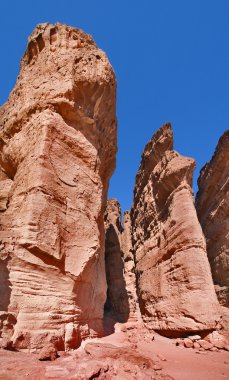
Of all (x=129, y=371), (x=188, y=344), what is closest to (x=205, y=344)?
(x=188, y=344)

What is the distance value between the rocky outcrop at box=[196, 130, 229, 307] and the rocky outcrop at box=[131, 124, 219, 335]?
112 inches

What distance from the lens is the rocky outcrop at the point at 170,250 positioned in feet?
25.8

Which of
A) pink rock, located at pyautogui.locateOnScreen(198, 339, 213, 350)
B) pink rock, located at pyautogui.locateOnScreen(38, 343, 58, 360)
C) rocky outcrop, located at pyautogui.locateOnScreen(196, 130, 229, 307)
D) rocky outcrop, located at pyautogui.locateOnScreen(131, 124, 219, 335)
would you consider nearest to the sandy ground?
pink rock, located at pyautogui.locateOnScreen(38, 343, 58, 360)

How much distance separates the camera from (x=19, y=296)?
5.04m

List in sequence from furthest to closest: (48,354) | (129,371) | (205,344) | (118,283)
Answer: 1. (118,283)
2. (205,344)
3. (48,354)
4. (129,371)

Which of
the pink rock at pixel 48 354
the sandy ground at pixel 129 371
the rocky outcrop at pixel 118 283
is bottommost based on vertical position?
the sandy ground at pixel 129 371

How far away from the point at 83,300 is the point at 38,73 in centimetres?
723

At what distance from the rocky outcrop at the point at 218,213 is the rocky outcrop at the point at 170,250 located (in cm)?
283

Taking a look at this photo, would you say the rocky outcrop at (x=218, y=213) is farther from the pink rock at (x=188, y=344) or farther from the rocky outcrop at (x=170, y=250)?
the pink rock at (x=188, y=344)

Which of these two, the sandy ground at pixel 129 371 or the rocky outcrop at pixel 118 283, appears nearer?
the sandy ground at pixel 129 371

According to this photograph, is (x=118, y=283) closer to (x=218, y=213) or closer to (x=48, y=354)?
(x=218, y=213)

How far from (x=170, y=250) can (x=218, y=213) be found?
419cm

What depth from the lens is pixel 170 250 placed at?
955cm

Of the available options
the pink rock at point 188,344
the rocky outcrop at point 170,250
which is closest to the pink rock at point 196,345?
the pink rock at point 188,344
